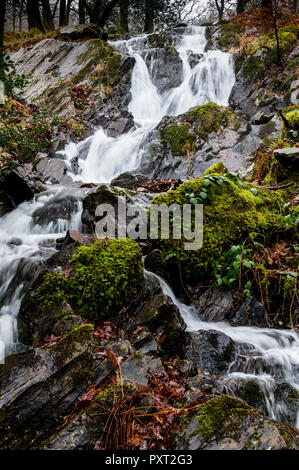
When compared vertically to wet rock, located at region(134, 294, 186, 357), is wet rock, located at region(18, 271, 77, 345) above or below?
above

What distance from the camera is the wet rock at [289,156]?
512cm

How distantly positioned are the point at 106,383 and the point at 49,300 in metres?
1.39

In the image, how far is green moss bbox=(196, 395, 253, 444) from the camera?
1959mm

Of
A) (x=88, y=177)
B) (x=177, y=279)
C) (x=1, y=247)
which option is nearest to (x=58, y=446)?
(x=177, y=279)

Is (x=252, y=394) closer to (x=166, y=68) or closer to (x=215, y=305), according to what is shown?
(x=215, y=305)

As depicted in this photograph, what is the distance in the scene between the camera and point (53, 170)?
8.98 m

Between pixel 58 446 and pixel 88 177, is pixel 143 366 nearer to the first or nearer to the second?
pixel 58 446

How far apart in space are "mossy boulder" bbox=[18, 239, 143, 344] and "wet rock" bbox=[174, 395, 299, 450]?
1715mm

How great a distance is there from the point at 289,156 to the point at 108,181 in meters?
5.81

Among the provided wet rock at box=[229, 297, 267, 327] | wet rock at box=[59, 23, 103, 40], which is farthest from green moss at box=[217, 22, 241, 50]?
wet rock at box=[229, 297, 267, 327]

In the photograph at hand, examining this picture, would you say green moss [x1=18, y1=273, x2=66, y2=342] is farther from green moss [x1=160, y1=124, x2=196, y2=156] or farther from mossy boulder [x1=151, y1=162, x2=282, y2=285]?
green moss [x1=160, y1=124, x2=196, y2=156]

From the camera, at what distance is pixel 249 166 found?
7734 mm

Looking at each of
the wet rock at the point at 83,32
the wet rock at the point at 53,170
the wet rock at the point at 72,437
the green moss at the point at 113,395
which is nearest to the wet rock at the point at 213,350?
the green moss at the point at 113,395

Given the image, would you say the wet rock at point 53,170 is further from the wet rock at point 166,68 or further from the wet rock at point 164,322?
the wet rock at point 166,68
